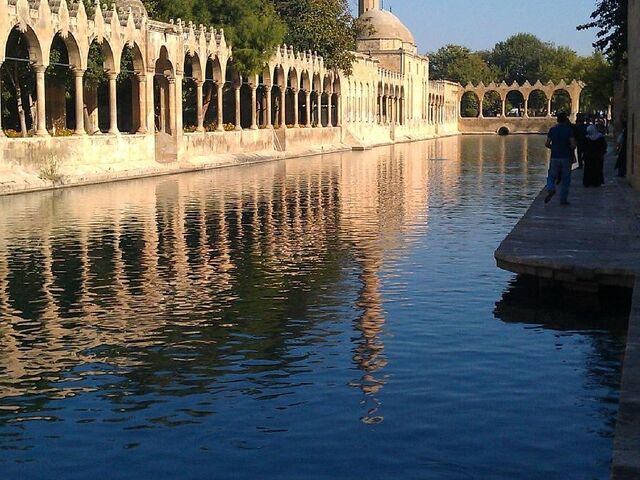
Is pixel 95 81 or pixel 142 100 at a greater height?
pixel 95 81

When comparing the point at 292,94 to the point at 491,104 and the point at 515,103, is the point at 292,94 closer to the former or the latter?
the point at 491,104

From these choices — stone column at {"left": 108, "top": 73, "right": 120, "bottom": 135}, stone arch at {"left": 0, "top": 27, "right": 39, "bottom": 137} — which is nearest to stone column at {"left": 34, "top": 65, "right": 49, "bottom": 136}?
stone arch at {"left": 0, "top": 27, "right": 39, "bottom": 137}

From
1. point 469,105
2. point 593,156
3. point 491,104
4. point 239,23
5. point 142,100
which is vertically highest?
point 239,23

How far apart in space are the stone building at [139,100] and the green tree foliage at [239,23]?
34.9 inches

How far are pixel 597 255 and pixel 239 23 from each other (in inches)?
1520

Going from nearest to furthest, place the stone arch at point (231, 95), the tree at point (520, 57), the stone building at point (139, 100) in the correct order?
the stone building at point (139, 100) < the stone arch at point (231, 95) < the tree at point (520, 57)

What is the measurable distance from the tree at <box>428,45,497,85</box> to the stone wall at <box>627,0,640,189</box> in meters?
115

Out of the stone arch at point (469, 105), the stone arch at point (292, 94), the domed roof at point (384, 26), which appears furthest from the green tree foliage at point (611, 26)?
the stone arch at point (469, 105)

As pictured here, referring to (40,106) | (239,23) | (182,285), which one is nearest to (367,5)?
(239,23)

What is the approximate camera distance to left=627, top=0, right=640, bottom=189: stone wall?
22.1 meters

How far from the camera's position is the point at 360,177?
113ft

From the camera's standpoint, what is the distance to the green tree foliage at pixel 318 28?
203 ft

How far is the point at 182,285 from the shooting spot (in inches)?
500

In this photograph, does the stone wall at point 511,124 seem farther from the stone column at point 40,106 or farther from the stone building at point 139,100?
the stone column at point 40,106
